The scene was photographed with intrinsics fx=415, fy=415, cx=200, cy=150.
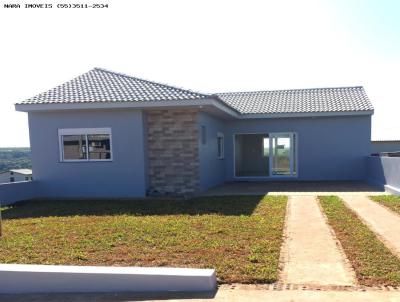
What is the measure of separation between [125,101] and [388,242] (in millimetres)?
9001

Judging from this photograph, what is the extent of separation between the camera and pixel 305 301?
4.54 meters

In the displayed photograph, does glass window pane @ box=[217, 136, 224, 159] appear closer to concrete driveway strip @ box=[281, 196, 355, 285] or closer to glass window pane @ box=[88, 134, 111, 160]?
glass window pane @ box=[88, 134, 111, 160]

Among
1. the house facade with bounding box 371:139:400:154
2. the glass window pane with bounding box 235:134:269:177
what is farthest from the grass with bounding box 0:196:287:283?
the house facade with bounding box 371:139:400:154

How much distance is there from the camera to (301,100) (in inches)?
806

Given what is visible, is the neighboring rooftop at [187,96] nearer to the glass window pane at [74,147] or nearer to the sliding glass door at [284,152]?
the sliding glass door at [284,152]

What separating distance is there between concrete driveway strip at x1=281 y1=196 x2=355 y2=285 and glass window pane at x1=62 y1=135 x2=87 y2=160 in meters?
7.83

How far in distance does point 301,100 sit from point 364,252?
14.9 m

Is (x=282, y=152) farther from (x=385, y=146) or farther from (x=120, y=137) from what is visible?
(x=385, y=146)

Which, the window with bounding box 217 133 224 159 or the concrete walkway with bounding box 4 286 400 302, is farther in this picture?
the window with bounding box 217 133 224 159

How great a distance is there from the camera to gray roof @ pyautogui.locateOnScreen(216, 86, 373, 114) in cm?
1866

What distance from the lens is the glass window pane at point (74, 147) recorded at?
14352 millimetres

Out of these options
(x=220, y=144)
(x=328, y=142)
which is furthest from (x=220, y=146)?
(x=328, y=142)

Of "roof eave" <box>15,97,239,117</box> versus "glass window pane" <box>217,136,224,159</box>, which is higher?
"roof eave" <box>15,97,239,117</box>

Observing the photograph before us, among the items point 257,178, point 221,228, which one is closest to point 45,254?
point 221,228
